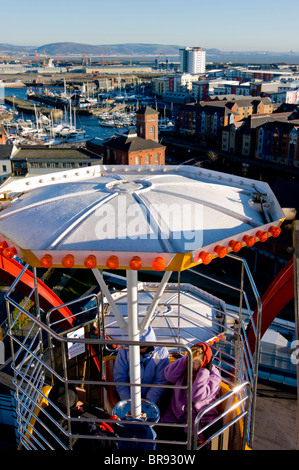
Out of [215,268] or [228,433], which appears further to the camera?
[215,268]

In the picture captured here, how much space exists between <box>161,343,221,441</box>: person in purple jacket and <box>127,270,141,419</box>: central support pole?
0.36m

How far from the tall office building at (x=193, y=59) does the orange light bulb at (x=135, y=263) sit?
141633 millimetres

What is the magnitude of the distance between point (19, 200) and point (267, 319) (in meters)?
3.88

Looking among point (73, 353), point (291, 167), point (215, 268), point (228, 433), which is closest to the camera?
point (228, 433)

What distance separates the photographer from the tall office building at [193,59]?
13300 cm

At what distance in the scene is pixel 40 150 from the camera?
2883 centimetres

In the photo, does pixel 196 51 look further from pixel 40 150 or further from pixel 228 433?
pixel 228 433

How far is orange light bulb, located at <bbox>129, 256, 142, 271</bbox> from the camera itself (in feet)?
9.04

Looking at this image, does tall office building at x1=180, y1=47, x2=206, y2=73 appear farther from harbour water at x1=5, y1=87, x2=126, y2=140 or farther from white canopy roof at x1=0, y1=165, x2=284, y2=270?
white canopy roof at x1=0, y1=165, x2=284, y2=270

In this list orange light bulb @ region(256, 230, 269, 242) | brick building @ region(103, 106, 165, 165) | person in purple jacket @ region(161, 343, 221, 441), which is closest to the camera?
orange light bulb @ region(256, 230, 269, 242)

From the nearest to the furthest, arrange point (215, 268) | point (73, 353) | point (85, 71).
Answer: point (73, 353) < point (215, 268) < point (85, 71)

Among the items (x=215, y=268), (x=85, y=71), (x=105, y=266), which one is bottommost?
(x=215, y=268)
